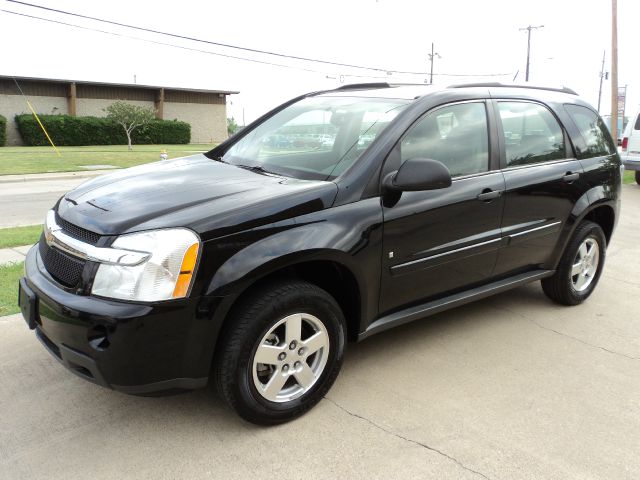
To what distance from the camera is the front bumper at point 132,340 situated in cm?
236

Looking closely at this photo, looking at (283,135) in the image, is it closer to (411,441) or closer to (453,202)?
(453,202)

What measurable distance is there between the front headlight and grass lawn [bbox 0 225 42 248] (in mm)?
4392

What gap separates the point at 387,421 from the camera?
→ 9.54ft

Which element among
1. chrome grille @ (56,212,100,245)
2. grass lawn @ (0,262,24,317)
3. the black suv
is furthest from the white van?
chrome grille @ (56,212,100,245)

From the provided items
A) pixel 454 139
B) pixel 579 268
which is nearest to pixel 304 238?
pixel 454 139

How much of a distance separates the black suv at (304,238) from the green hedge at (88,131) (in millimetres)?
33305

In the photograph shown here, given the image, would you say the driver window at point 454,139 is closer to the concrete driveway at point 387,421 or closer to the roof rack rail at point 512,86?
the roof rack rail at point 512,86

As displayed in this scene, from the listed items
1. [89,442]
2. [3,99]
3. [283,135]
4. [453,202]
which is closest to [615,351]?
[453,202]

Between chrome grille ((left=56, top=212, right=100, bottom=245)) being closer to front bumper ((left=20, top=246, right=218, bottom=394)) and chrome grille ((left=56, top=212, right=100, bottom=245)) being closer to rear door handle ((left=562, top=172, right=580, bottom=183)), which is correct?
front bumper ((left=20, top=246, right=218, bottom=394))

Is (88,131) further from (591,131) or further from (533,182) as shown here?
(533,182)

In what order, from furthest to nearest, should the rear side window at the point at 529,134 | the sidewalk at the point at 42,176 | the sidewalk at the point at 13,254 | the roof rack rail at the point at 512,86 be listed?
1. the sidewalk at the point at 42,176
2. the sidewalk at the point at 13,254
3. the rear side window at the point at 529,134
4. the roof rack rail at the point at 512,86

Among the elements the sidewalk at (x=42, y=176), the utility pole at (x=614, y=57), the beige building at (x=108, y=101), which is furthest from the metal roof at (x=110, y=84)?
the utility pole at (x=614, y=57)

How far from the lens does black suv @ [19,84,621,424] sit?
8.02ft

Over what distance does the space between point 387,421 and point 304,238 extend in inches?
41.9
